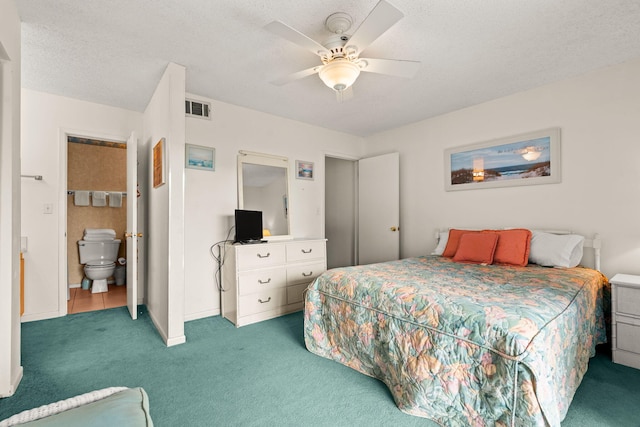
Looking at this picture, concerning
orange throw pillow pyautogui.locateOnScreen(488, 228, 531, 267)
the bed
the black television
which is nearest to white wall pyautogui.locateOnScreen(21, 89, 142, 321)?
the black television

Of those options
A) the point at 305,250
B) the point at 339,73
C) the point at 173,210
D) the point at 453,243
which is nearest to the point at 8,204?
the point at 173,210

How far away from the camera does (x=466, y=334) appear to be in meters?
1.51

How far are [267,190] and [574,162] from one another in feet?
10.6

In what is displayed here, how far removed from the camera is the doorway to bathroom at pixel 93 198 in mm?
4715

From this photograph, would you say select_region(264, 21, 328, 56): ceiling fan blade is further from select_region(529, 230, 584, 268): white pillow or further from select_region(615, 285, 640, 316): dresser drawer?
select_region(615, 285, 640, 316): dresser drawer

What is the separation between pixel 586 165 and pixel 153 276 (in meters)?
4.38

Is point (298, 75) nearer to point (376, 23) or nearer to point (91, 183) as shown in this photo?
point (376, 23)

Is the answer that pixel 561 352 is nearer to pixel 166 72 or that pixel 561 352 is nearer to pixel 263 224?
pixel 263 224

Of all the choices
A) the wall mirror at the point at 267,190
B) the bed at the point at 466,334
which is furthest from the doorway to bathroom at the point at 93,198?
the bed at the point at 466,334

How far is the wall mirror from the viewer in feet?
12.0

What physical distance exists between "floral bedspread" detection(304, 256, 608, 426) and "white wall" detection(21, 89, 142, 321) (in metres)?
2.89

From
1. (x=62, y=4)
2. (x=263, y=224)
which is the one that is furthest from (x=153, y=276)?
(x=62, y=4)

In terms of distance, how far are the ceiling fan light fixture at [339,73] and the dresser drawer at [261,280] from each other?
6.50 ft

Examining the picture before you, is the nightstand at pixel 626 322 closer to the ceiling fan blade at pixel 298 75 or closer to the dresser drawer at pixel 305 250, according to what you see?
the dresser drawer at pixel 305 250
